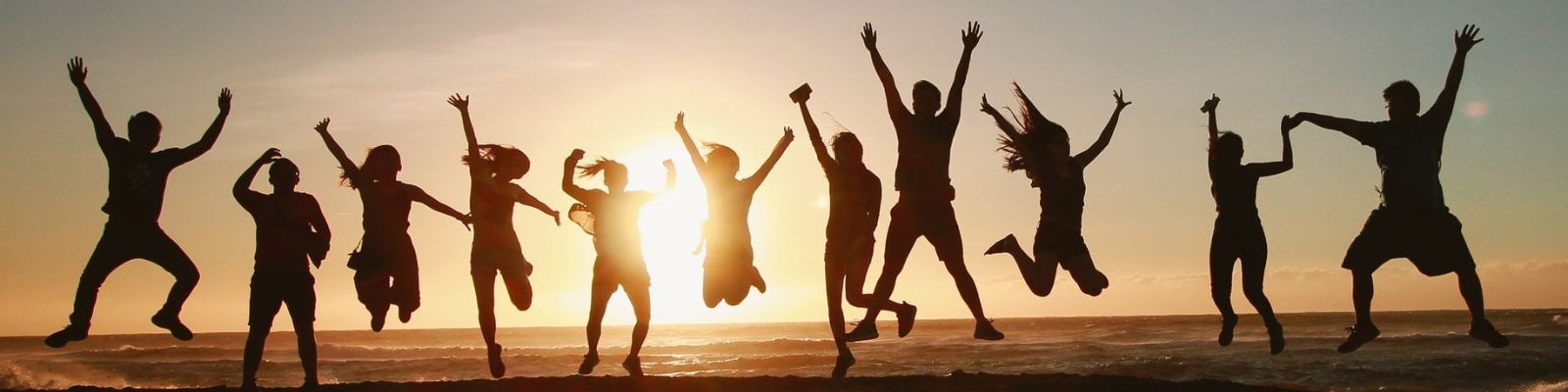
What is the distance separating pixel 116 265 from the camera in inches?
389

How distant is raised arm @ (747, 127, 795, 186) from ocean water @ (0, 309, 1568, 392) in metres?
11.2

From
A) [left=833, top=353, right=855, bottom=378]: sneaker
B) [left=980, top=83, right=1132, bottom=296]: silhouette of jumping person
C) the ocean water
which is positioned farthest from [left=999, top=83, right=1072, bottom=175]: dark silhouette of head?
the ocean water

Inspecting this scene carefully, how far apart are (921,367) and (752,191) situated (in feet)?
61.2

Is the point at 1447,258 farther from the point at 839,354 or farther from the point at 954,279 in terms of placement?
the point at 839,354

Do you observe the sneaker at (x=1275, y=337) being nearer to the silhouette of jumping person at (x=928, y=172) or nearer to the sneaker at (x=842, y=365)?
the silhouette of jumping person at (x=928, y=172)

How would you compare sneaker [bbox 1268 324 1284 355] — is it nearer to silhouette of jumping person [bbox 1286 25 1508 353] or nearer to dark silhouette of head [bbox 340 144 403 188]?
silhouette of jumping person [bbox 1286 25 1508 353]

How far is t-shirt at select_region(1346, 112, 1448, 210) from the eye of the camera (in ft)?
33.3

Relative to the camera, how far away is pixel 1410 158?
33.3ft

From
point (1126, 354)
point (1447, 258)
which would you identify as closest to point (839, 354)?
point (1447, 258)

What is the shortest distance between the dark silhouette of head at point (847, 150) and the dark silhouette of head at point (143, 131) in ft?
17.7

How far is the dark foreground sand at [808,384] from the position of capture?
31.0 feet

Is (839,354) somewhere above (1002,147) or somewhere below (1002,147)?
below

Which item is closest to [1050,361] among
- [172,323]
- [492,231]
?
[492,231]

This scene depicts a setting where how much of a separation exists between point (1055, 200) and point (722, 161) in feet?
9.32
